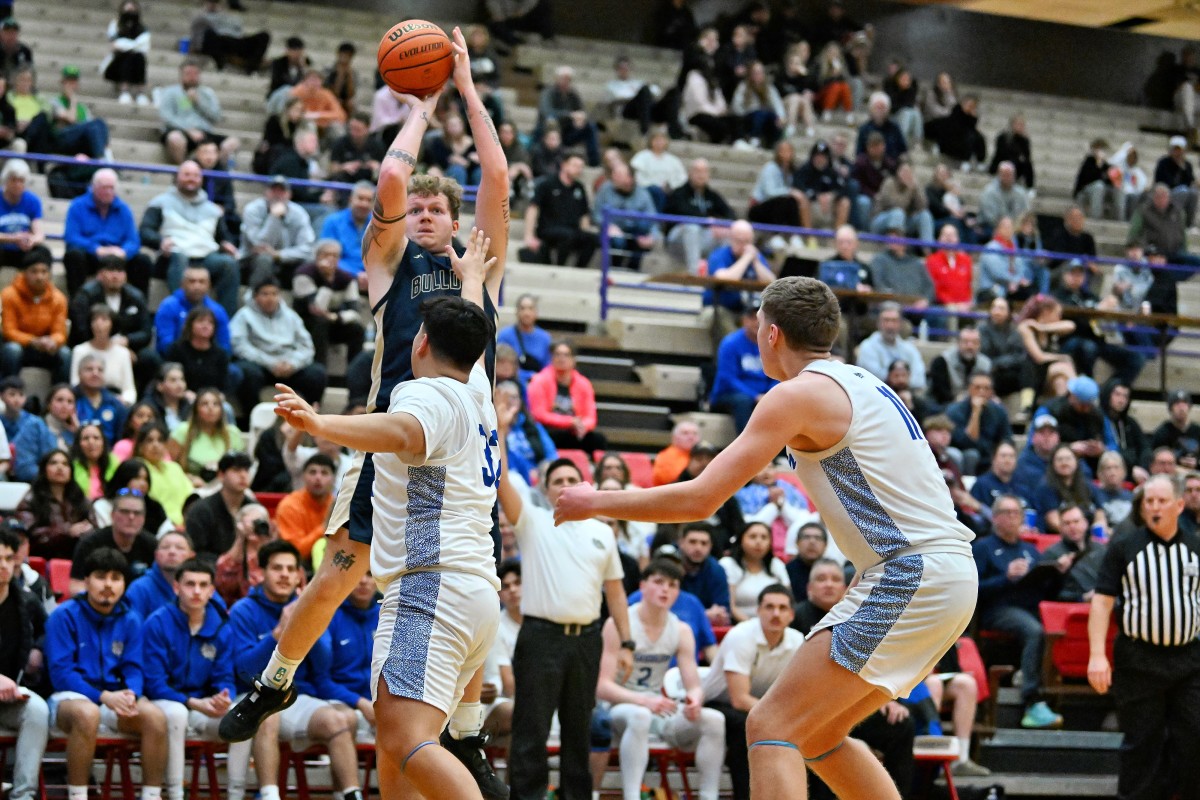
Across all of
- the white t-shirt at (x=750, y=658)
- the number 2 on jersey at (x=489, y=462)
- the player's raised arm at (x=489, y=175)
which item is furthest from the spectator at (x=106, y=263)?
the number 2 on jersey at (x=489, y=462)

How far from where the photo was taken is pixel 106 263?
13156 mm

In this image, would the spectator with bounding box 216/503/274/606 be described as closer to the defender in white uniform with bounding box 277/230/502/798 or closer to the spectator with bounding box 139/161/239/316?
the spectator with bounding box 139/161/239/316

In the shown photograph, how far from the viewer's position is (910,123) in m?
22.3

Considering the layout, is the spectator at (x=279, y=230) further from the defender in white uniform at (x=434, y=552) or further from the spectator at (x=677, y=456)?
the defender in white uniform at (x=434, y=552)

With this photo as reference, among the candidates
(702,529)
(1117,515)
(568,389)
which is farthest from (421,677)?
(1117,515)

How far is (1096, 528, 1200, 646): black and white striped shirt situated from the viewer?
995 cm


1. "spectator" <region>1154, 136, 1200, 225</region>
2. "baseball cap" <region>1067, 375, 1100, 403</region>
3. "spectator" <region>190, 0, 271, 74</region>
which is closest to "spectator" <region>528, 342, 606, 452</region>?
"baseball cap" <region>1067, 375, 1100, 403</region>

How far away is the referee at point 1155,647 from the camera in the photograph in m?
9.96

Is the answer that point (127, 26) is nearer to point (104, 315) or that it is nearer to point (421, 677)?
point (104, 315)

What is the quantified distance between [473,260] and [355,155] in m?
11.0

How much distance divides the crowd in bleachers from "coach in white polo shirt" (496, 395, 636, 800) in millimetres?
857

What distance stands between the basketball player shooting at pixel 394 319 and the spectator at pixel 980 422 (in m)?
9.09

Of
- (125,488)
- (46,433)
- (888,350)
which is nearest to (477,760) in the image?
(125,488)

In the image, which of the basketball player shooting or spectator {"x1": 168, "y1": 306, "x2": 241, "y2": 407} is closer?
the basketball player shooting
